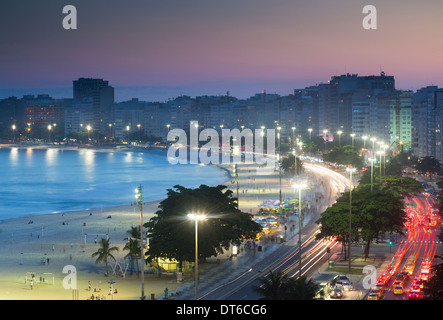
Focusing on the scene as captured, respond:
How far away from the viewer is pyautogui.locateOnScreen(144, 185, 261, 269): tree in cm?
3100

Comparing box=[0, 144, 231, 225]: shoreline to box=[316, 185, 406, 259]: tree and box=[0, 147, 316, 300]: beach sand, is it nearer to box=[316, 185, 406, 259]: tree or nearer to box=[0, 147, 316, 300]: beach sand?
box=[0, 147, 316, 300]: beach sand

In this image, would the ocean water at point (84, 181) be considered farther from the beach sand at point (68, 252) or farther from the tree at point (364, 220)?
the tree at point (364, 220)

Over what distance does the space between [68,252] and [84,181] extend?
175 feet

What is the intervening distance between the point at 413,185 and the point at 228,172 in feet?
154

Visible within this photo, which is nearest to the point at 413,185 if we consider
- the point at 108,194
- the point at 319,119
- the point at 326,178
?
the point at 326,178

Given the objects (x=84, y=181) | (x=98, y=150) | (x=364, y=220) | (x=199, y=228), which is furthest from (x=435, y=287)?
(x=98, y=150)

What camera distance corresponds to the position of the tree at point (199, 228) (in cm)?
3100

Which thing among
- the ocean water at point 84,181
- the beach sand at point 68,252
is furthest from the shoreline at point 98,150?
the ocean water at point 84,181

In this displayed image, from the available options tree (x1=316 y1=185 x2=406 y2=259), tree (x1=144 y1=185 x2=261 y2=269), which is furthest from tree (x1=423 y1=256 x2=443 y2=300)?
tree (x1=144 y1=185 x2=261 y2=269)

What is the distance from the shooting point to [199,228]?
31828 millimetres

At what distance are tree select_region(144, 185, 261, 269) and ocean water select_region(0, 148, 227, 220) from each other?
2742 centimetres

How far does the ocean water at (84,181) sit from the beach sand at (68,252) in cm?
749

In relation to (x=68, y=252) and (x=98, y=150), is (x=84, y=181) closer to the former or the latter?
(x=68, y=252)
